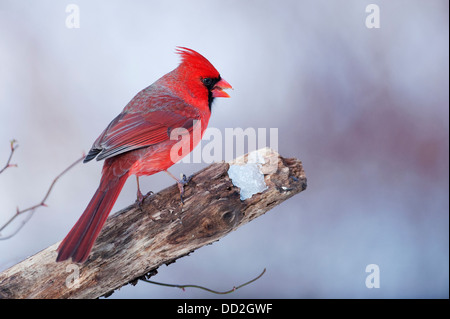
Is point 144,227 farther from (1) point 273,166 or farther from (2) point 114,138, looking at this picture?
(1) point 273,166

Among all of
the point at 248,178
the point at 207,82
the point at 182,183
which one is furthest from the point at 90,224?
the point at 207,82

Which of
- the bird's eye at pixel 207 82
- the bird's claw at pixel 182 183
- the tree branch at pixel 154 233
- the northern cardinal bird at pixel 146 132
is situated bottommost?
the tree branch at pixel 154 233

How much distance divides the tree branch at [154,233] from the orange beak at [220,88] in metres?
0.36

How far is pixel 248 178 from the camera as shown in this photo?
170cm

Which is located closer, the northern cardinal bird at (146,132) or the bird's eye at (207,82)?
the northern cardinal bird at (146,132)

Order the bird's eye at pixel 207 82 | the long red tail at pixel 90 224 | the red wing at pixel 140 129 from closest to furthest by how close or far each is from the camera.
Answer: the long red tail at pixel 90 224
the red wing at pixel 140 129
the bird's eye at pixel 207 82

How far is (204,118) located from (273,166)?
38cm

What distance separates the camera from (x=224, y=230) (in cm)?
160

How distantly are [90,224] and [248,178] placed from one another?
578 mm

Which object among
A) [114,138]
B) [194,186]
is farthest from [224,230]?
[114,138]

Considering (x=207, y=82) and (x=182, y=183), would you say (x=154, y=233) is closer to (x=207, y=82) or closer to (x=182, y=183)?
(x=182, y=183)

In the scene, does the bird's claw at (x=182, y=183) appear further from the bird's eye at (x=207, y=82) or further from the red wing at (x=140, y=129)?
the bird's eye at (x=207, y=82)

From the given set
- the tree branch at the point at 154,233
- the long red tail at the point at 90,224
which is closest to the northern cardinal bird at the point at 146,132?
the long red tail at the point at 90,224

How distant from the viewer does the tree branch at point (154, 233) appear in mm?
1514
